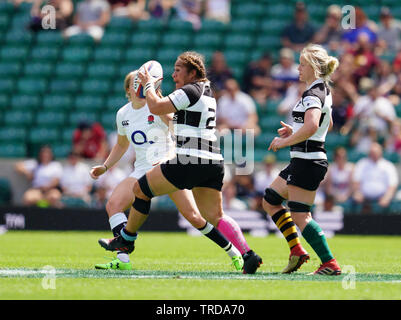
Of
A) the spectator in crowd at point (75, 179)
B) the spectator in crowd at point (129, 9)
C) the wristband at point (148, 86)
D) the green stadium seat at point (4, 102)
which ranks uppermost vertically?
the spectator in crowd at point (129, 9)

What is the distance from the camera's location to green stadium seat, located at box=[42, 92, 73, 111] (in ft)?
61.9

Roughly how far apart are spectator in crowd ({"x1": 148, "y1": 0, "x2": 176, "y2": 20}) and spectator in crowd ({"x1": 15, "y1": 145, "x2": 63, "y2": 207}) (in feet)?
16.9

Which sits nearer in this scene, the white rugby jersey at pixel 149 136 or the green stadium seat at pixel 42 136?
the white rugby jersey at pixel 149 136

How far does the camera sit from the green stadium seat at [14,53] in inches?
802

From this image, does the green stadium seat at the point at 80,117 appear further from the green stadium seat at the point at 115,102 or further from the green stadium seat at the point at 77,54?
the green stadium seat at the point at 77,54

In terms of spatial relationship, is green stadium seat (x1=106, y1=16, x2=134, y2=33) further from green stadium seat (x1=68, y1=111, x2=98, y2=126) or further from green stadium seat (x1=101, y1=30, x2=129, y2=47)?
green stadium seat (x1=68, y1=111, x2=98, y2=126)

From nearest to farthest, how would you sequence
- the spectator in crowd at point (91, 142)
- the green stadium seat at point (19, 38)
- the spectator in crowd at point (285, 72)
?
the spectator in crowd at point (91, 142), the spectator in crowd at point (285, 72), the green stadium seat at point (19, 38)

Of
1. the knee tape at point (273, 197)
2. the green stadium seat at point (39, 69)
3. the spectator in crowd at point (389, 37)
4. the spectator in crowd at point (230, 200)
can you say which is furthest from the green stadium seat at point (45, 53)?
the knee tape at point (273, 197)

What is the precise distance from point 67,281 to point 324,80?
2.90 metres

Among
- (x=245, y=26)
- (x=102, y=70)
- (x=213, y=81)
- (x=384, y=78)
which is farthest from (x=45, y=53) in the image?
(x=384, y=78)

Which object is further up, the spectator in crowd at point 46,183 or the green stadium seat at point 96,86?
the green stadium seat at point 96,86

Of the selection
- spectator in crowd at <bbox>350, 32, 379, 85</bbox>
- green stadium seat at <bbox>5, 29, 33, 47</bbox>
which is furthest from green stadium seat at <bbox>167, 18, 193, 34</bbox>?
spectator in crowd at <bbox>350, 32, 379, 85</bbox>

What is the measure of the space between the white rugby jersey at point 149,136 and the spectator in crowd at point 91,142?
7.87 meters

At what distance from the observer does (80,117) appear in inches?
726
